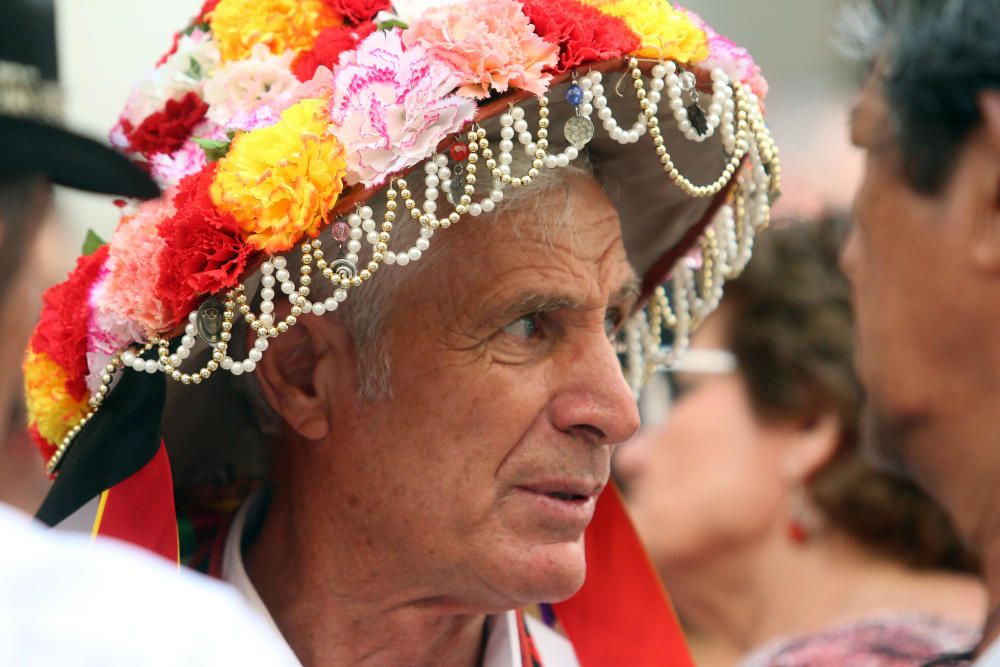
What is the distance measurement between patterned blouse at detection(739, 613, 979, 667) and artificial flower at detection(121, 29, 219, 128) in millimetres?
1862

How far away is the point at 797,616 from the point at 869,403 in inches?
58.3

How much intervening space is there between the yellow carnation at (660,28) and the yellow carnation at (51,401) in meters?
1.11

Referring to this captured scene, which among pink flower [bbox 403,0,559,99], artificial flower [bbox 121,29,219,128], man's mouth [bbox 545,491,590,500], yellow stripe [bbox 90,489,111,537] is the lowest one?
yellow stripe [bbox 90,489,111,537]

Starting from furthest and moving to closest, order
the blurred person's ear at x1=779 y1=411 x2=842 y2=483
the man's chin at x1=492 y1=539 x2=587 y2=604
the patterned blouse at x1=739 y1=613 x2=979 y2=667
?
1. the blurred person's ear at x1=779 y1=411 x2=842 y2=483
2. the patterned blouse at x1=739 y1=613 x2=979 y2=667
3. the man's chin at x1=492 y1=539 x2=587 y2=604

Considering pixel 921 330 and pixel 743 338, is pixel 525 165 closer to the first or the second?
pixel 921 330

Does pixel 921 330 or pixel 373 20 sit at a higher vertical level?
pixel 373 20

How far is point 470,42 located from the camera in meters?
1.99

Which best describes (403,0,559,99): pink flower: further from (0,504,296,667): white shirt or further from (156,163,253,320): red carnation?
(0,504,296,667): white shirt

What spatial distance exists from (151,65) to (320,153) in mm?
2285

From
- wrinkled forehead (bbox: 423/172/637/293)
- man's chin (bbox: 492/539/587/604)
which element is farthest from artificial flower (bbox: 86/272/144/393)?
man's chin (bbox: 492/539/587/604)

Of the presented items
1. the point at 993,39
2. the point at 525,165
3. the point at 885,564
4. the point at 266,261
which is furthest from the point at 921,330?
the point at 885,564

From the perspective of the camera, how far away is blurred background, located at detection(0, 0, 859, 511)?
95.1 inches

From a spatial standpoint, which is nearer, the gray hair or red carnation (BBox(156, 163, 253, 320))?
red carnation (BBox(156, 163, 253, 320))

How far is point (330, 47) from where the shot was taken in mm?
2143
